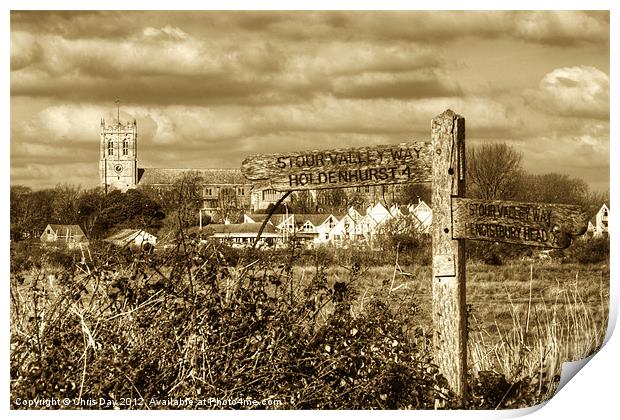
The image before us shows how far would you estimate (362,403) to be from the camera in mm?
6387

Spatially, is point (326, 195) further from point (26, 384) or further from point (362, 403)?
point (26, 384)

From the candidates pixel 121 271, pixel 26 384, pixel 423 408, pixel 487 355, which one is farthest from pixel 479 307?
pixel 26 384

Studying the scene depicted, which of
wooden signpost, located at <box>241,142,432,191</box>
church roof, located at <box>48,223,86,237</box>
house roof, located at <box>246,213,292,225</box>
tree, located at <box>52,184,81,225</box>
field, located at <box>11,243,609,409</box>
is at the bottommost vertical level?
field, located at <box>11,243,609,409</box>

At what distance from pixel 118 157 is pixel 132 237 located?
564mm

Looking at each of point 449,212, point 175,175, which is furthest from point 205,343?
point 449,212

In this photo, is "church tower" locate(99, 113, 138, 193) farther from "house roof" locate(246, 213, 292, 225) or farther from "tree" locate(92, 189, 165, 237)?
"house roof" locate(246, 213, 292, 225)

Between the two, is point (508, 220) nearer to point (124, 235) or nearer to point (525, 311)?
point (525, 311)

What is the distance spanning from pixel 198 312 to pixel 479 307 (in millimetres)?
2387

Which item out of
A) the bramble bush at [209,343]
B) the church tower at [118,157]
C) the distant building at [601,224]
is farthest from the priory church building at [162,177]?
the distant building at [601,224]

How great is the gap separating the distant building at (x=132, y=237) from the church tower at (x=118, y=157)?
11.8 inches

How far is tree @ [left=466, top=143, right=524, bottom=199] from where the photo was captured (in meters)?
7.08

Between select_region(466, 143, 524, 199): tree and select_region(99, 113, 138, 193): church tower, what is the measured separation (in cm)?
231

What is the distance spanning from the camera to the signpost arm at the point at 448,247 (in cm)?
615

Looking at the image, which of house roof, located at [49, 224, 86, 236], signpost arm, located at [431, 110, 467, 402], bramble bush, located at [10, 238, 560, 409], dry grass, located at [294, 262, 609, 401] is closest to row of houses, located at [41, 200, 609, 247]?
house roof, located at [49, 224, 86, 236]
